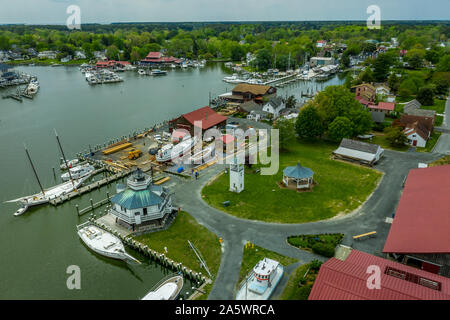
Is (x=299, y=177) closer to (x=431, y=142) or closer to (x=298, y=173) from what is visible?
(x=298, y=173)

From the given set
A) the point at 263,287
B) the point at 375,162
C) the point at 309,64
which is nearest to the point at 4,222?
the point at 263,287

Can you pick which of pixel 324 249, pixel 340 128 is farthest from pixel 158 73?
pixel 324 249

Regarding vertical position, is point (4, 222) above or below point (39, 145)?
below

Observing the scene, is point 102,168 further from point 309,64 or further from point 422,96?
point 309,64

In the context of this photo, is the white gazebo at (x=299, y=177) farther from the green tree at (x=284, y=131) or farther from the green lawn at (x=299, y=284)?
the green lawn at (x=299, y=284)

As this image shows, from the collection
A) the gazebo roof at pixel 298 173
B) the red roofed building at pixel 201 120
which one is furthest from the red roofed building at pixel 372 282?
the red roofed building at pixel 201 120

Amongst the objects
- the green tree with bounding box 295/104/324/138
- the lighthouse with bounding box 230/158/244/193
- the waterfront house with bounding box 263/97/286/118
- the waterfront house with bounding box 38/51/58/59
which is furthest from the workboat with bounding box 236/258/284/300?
the waterfront house with bounding box 38/51/58/59

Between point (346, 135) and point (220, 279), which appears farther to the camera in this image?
point (346, 135)
